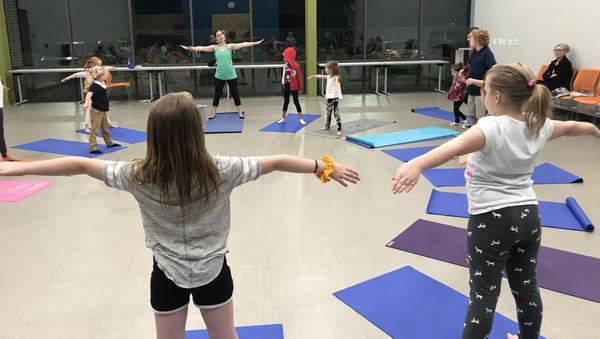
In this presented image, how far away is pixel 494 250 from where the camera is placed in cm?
200

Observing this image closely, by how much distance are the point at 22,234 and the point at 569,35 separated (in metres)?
8.60

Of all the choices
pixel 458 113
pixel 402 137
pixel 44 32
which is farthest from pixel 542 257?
pixel 44 32

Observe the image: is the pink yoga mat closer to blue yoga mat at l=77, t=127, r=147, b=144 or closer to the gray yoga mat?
blue yoga mat at l=77, t=127, r=147, b=144

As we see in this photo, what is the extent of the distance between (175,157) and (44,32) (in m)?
11.5

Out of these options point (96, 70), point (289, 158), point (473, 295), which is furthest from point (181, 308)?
point (96, 70)

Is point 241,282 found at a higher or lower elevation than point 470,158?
lower

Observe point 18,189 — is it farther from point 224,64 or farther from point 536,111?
A: point 536,111

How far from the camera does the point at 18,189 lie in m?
5.18

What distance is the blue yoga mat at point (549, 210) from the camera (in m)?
4.00

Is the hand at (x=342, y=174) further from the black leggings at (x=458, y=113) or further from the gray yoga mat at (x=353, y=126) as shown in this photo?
the black leggings at (x=458, y=113)

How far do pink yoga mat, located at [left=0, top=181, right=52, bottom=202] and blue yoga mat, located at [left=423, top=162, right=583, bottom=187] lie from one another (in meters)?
4.05

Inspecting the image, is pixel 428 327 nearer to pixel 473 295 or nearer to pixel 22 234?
pixel 473 295

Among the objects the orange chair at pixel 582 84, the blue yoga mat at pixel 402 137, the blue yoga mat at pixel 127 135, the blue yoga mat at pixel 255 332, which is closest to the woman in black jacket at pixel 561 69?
the orange chair at pixel 582 84

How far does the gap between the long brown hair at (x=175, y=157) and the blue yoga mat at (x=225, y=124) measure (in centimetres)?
602
